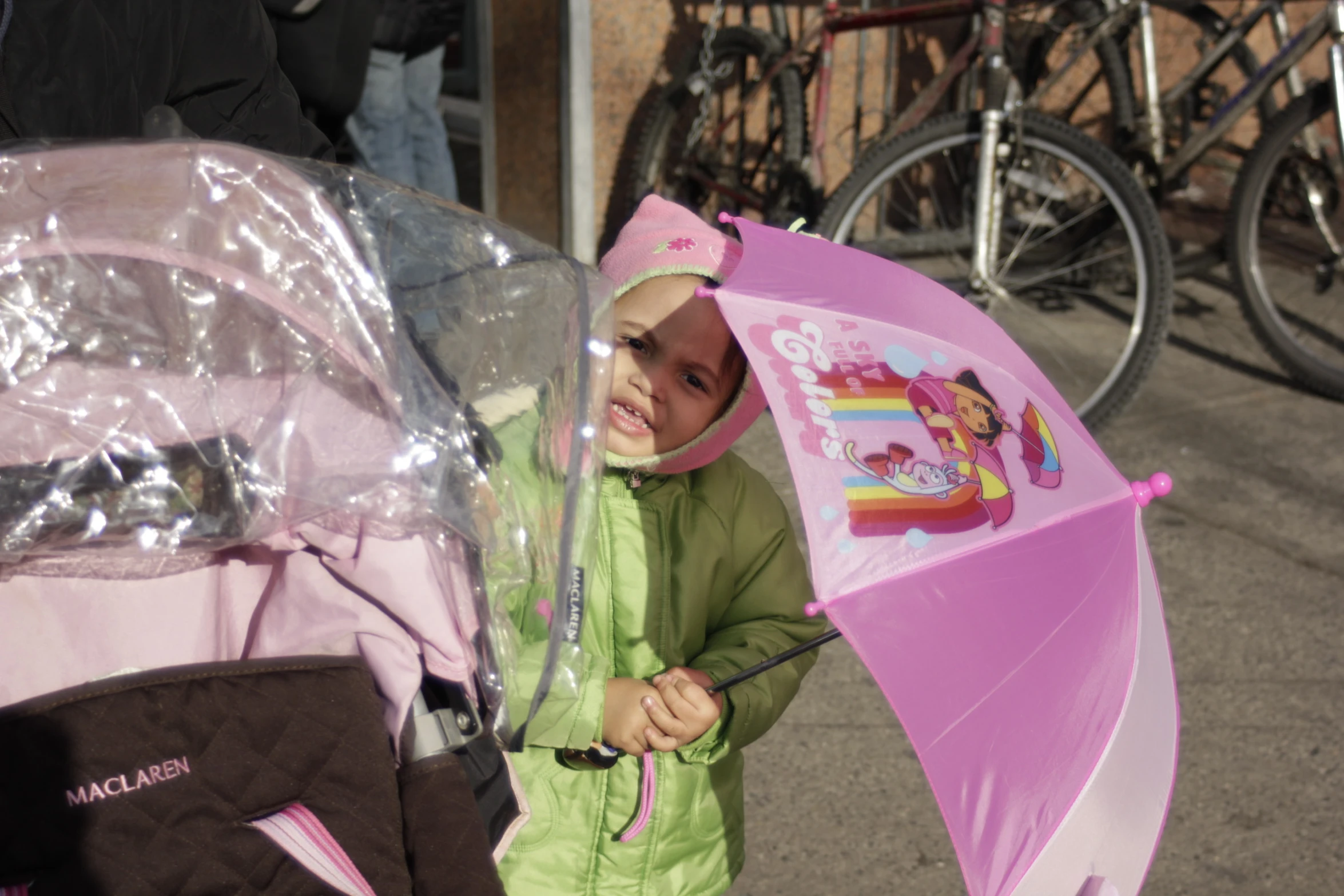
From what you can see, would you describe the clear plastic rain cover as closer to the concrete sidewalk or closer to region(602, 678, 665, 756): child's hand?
region(602, 678, 665, 756): child's hand

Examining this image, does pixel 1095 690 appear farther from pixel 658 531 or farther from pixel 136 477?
pixel 136 477

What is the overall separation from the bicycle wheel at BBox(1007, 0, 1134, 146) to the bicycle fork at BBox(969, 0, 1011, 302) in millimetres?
559

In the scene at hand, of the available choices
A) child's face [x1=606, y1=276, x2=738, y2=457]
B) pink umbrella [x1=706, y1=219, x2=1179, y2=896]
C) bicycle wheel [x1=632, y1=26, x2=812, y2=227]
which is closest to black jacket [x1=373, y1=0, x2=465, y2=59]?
bicycle wheel [x1=632, y1=26, x2=812, y2=227]

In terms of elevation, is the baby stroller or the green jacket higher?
the baby stroller

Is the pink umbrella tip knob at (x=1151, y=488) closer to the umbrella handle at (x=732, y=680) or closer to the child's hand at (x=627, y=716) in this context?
the umbrella handle at (x=732, y=680)

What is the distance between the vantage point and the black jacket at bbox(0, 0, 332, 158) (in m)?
1.62

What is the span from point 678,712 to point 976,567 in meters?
0.42

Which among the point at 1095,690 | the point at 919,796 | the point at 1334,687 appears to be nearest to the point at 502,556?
the point at 1095,690

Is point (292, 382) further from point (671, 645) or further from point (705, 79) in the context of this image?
point (705, 79)

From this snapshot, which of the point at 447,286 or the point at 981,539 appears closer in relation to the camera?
the point at 447,286

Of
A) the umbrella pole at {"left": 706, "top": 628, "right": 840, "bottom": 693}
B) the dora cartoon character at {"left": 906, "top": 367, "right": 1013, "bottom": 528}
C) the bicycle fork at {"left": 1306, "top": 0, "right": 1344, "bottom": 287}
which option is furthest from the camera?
the bicycle fork at {"left": 1306, "top": 0, "right": 1344, "bottom": 287}

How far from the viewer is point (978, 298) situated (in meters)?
4.00

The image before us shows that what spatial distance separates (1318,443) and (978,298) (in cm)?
138

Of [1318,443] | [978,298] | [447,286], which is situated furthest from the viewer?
[1318,443]
